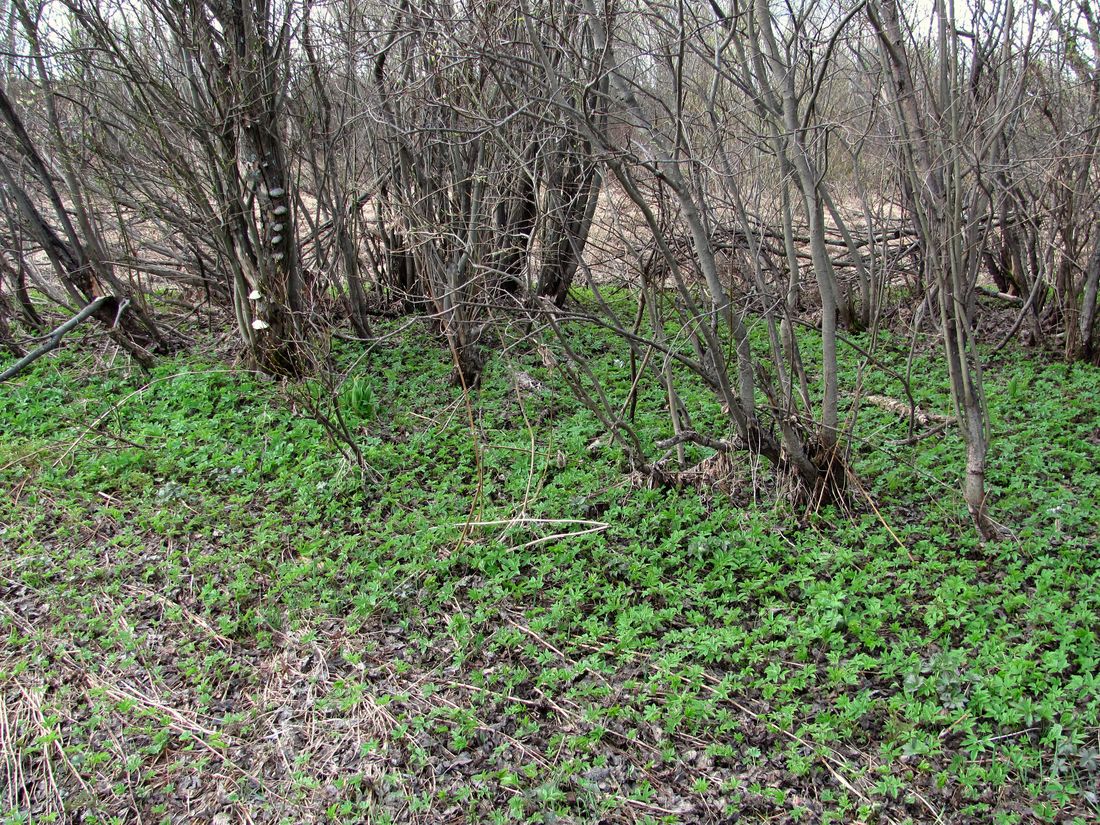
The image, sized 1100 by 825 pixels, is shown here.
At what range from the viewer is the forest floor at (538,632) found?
2996 mm

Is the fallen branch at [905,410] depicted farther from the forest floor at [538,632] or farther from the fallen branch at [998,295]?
the fallen branch at [998,295]

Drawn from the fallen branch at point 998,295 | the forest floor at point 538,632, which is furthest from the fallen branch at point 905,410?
the fallen branch at point 998,295

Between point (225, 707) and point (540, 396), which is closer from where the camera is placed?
point (225, 707)

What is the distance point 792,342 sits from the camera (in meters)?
4.45

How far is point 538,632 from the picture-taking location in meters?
3.79

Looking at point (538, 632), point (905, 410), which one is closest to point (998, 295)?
point (905, 410)

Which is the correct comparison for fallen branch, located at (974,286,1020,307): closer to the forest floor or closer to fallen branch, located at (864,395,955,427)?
the forest floor

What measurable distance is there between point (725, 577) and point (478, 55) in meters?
2.77

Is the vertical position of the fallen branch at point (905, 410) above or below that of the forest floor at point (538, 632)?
above

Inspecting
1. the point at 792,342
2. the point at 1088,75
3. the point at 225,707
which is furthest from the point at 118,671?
the point at 1088,75

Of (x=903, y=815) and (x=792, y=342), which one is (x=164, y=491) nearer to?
(x=792, y=342)

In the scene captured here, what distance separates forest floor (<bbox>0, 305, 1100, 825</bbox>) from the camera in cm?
300

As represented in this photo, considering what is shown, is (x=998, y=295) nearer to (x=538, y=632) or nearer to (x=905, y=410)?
(x=905, y=410)

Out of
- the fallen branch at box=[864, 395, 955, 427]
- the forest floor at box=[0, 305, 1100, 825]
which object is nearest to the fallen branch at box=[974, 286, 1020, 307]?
the forest floor at box=[0, 305, 1100, 825]
